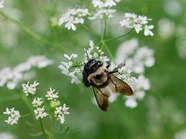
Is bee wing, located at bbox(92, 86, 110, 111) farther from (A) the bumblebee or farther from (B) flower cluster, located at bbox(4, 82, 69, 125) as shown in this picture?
(B) flower cluster, located at bbox(4, 82, 69, 125)

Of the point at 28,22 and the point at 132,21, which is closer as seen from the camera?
the point at 132,21

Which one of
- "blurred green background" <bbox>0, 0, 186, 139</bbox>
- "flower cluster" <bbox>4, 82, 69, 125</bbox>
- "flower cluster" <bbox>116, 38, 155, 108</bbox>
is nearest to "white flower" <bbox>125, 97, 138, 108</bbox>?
"flower cluster" <bbox>116, 38, 155, 108</bbox>

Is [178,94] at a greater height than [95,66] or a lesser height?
greater

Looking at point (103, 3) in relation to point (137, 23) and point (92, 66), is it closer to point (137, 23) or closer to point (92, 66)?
point (137, 23)

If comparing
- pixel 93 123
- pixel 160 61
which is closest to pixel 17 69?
pixel 93 123

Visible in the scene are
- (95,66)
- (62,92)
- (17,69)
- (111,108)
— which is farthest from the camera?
(62,92)

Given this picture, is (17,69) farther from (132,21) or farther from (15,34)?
(15,34)

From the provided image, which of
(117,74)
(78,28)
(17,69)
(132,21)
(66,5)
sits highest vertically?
(66,5)
